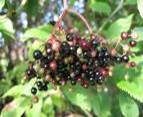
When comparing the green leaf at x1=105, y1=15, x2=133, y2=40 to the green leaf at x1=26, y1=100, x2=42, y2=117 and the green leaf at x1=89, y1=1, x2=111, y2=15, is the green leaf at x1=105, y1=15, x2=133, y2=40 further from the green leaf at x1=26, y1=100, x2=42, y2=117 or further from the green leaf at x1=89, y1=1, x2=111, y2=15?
the green leaf at x1=26, y1=100, x2=42, y2=117

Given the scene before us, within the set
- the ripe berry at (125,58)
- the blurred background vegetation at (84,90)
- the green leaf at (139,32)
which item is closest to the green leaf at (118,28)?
the blurred background vegetation at (84,90)

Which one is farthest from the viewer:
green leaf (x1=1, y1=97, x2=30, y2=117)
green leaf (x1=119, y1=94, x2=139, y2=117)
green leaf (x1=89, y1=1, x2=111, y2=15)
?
green leaf (x1=89, y1=1, x2=111, y2=15)

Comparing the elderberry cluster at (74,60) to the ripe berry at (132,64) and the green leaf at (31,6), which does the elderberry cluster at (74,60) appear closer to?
the ripe berry at (132,64)

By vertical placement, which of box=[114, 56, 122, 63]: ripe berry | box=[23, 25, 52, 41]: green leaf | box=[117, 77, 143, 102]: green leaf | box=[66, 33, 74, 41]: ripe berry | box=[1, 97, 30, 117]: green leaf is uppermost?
box=[66, 33, 74, 41]: ripe berry

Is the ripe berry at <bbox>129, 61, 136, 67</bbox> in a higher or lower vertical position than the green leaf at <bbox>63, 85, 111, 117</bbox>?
higher

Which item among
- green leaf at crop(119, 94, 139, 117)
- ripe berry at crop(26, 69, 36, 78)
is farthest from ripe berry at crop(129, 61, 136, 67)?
ripe berry at crop(26, 69, 36, 78)

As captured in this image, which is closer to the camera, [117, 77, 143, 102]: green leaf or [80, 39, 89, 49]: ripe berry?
[80, 39, 89, 49]: ripe berry

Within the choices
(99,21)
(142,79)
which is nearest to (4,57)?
(99,21)

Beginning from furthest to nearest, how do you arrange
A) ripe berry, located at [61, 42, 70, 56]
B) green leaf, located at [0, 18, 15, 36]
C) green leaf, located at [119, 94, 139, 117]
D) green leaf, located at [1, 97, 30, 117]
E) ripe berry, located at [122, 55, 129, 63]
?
green leaf, located at [1, 97, 30, 117], green leaf, located at [0, 18, 15, 36], green leaf, located at [119, 94, 139, 117], ripe berry, located at [122, 55, 129, 63], ripe berry, located at [61, 42, 70, 56]
